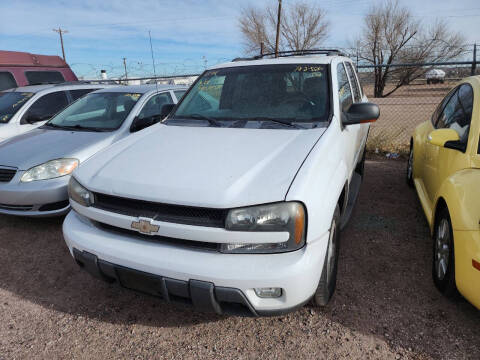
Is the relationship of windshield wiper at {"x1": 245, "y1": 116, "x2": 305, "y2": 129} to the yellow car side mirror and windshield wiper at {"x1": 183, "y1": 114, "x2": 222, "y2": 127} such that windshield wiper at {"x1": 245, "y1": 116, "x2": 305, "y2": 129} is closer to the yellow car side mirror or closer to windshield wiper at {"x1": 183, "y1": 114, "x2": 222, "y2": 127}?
windshield wiper at {"x1": 183, "y1": 114, "x2": 222, "y2": 127}

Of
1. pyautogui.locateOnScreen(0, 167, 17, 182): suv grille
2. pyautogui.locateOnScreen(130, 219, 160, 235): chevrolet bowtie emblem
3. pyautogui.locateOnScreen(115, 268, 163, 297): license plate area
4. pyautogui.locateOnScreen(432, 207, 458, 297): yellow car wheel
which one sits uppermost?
pyautogui.locateOnScreen(130, 219, 160, 235): chevrolet bowtie emblem

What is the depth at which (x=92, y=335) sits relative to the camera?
2.31 metres

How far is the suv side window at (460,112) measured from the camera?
2827mm

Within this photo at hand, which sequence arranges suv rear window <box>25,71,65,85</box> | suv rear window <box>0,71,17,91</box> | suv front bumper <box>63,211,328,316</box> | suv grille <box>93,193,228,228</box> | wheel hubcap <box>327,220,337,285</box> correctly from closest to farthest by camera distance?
1. suv front bumper <box>63,211,328,316</box>
2. suv grille <box>93,193,228,228</box>
3. wheel hubcap <box>327,220,337,285</box>
4. suv rear window <box>0,71,17,91</box>
5. suv rear window <box>25,71,65,85</box>

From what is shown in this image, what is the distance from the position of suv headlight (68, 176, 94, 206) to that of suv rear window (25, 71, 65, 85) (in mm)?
7122

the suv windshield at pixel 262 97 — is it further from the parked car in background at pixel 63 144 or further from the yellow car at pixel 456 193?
the parked car in background at pixel 63 144

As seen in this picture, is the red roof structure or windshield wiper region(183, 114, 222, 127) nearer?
windshield wiper region(183, 114, 222, 127)

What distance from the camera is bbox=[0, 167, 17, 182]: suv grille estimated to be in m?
3.72

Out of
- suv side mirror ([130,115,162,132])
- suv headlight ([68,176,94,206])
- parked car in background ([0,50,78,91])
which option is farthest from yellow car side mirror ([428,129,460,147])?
parked car in background ([0,50,78,91])

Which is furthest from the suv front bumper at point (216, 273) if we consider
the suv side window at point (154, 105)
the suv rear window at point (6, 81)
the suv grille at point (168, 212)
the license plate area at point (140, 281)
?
the suv rear window at point (6, 81)

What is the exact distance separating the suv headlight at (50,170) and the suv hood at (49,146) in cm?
5

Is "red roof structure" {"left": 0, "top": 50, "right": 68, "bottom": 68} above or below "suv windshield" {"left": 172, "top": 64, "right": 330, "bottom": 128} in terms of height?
above

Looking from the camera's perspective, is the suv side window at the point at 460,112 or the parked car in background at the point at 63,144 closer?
the suv side window at the point at 460,112

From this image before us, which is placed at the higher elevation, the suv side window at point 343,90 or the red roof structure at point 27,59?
the red roof structure at point 27,59
